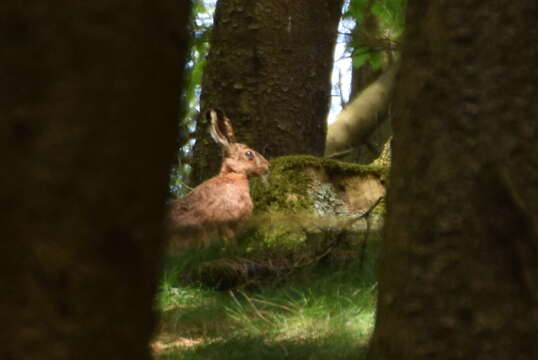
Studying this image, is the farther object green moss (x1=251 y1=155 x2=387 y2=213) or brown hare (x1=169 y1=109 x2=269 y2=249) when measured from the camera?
green moss (x1=251 y1=155 x2=387 y2=213)

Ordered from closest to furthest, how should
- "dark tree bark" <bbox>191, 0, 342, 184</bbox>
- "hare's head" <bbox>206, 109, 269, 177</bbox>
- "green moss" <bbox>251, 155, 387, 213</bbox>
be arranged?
"hare's head" <bbox>206, 109, 269, 177</bbox>, "green moss" <bbox>251, 155, 387, 213</bbox>, "dark tree bark" <bbox>191, 0, 342, 184</bbox>

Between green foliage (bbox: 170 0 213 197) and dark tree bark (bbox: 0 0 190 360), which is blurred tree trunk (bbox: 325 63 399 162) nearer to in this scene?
green foliage (bbox: 170 0 213 197)

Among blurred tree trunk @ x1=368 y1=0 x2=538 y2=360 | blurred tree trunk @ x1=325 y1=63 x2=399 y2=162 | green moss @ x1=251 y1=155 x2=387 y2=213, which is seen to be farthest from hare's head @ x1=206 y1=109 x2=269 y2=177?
blurred tree trunk @ x1=325 y1=63 x2=399 y2=162

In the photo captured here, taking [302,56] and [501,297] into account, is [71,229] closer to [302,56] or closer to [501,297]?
[501,297]

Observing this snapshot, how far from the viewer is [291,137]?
4.99m

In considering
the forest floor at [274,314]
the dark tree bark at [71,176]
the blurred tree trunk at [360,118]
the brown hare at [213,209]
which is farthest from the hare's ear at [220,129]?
the blurred tree trunk at [360,118]

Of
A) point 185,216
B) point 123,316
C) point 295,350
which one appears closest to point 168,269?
point 185,216

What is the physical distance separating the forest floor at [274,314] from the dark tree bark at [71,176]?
1311mm

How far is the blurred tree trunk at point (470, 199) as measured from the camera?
1.61 m

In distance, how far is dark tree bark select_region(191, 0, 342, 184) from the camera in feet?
16.2

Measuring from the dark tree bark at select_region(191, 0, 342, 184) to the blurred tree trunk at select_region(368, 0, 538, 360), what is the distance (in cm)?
322

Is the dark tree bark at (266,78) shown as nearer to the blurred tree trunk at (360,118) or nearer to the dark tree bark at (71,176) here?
the blurred tree trunk at (360,118)

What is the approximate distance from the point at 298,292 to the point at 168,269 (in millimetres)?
661

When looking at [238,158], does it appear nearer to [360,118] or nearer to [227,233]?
[227,233]
